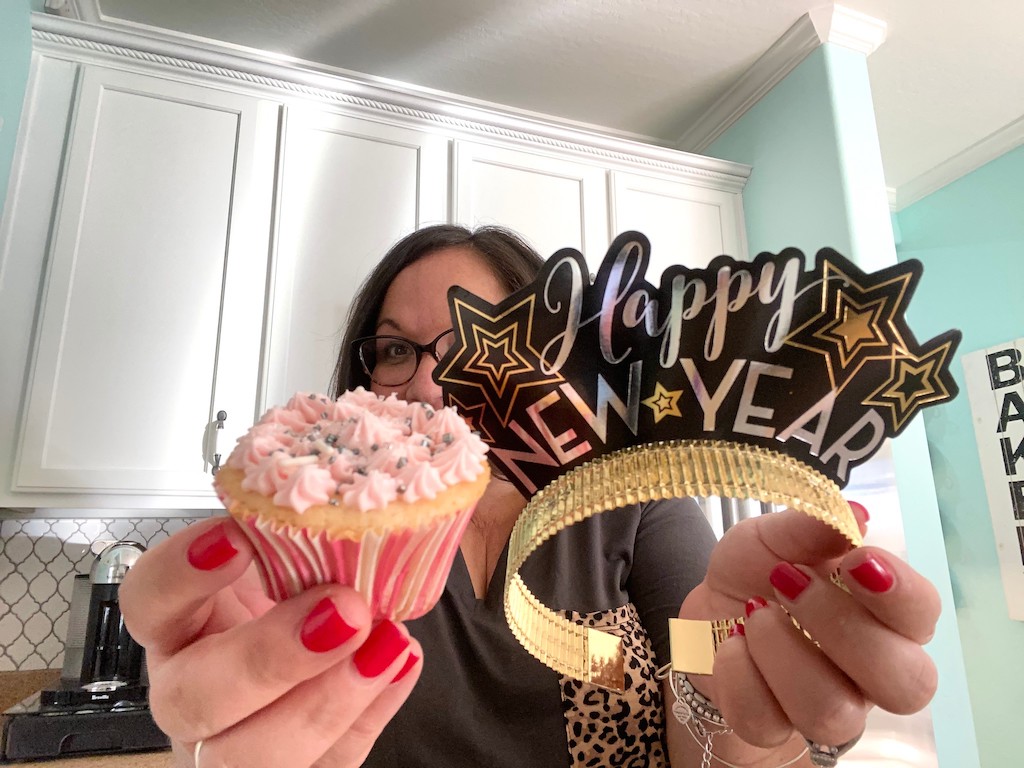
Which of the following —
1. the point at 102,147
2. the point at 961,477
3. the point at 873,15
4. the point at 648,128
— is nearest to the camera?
the point at 102,147

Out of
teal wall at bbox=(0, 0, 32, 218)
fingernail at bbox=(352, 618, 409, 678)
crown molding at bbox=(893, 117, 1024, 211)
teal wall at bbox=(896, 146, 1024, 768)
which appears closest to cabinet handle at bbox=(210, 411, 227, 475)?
teal wall at bbox=(0, 0, 32, 218)

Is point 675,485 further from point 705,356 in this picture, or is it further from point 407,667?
point 407,667

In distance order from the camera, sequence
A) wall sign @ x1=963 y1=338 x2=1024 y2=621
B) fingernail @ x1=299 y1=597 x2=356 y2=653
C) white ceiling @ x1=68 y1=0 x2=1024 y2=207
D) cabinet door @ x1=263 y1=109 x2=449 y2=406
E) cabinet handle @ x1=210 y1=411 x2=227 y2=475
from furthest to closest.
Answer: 1. wall sign @ x1=963 y1=338 x2=1024 y2=621
2. white ceiling @ x1=68 y1=0 x2=1024 y2=207
3. cabinet door @ x1=263 y1=109 x2=449 y2=406
4. cabinet handle @ x1=210 y1=411 x2=227 y2=475
5. fingernail @ x1=299 y1=597 x2=356 y2=653

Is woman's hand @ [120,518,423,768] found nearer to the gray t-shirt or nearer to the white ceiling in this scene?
the gray t-shirt

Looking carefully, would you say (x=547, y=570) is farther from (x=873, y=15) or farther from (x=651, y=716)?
(x=873, y=15)

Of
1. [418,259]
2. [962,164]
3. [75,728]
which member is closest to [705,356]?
[418,259]

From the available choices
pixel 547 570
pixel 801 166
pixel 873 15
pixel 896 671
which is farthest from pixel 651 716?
pixel 873 15
